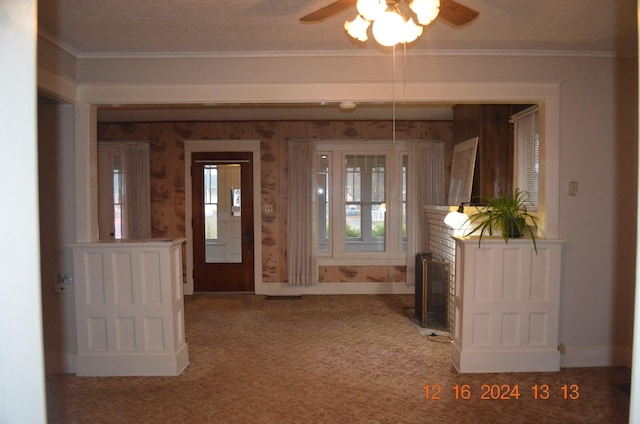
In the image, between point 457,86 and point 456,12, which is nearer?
point 456,12

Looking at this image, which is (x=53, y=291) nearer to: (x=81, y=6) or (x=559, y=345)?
(x=81, y=6)

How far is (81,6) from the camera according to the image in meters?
2.36

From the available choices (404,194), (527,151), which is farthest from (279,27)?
(404,194)

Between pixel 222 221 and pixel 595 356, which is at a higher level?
pixel 222 221

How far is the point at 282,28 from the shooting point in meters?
2.71

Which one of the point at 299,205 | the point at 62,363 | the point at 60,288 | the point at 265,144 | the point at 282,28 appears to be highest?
the point at 282,28

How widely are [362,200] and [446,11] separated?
398 centimetres

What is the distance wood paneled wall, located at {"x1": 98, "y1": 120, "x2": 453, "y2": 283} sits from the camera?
5.64 m

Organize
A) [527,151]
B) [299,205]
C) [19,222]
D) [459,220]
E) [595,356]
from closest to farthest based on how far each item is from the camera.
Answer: [19,222], [595,356], [459,220], [527,151], [299,205]

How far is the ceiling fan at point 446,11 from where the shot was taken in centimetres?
181

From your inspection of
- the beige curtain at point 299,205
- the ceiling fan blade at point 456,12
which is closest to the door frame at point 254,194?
the beige curtain at point 299,205

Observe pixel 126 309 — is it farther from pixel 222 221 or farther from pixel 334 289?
pixel 334 289

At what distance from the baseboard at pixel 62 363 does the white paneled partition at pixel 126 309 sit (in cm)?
12

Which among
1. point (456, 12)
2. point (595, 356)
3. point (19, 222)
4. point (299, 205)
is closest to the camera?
point (19, 222)
